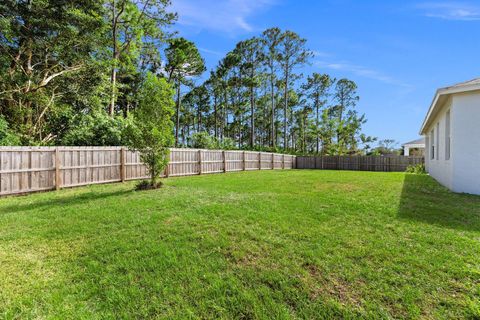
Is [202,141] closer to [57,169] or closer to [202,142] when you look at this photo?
[202,142]

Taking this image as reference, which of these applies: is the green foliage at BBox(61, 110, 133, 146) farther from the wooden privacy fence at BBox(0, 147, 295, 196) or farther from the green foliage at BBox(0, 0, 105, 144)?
the green foliage at BBox(0, 0, 105, 144)

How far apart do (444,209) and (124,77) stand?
23.0m

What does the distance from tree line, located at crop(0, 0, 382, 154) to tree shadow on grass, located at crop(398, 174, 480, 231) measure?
21.2 ft

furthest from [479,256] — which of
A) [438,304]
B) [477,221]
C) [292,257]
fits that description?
[292,257]

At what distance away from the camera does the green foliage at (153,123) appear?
7.37 m

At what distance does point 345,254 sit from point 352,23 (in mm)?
8438

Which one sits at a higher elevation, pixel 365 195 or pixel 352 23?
pixel 352 23

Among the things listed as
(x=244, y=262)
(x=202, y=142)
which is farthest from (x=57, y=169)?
(x=202, y=142)

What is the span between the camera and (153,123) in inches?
291

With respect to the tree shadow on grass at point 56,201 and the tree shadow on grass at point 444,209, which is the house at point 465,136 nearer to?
the tree shadow on grass at point 444,209

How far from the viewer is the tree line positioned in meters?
11.9

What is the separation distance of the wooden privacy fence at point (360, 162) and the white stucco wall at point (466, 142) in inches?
611

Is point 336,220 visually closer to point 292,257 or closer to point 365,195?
point 292,257

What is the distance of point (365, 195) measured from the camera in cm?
640
